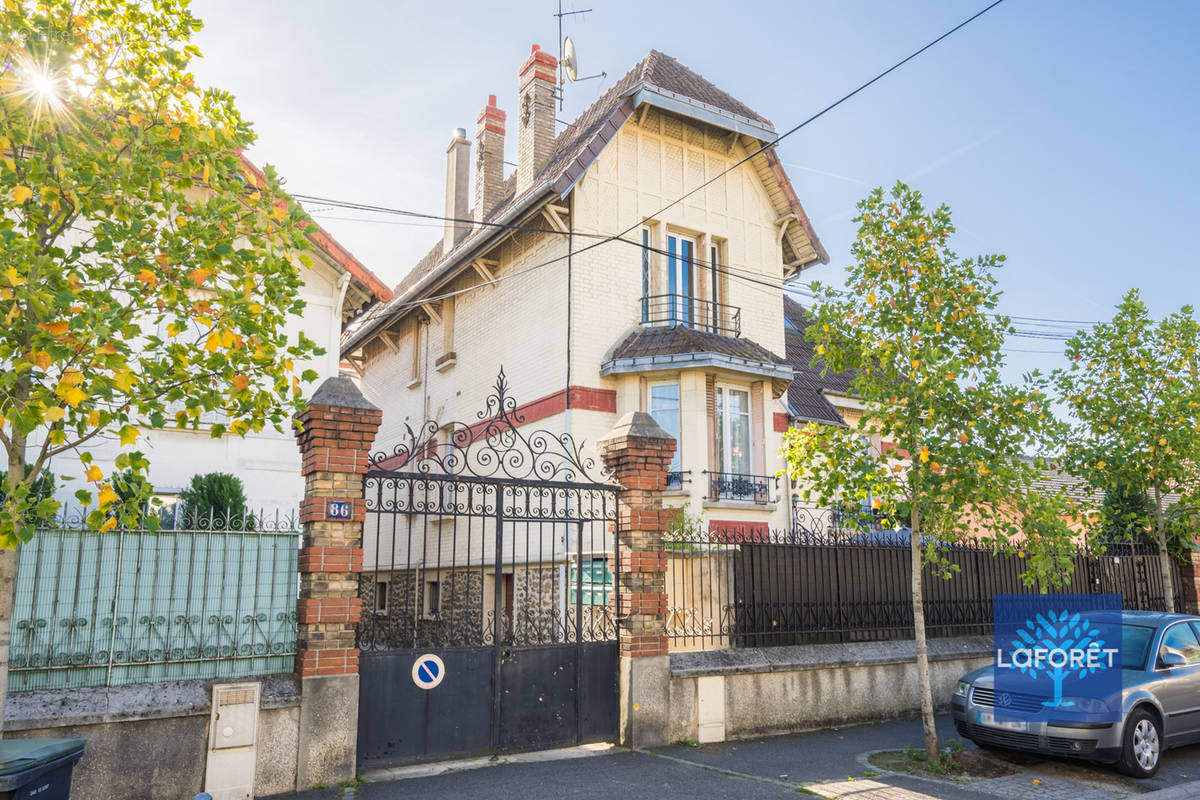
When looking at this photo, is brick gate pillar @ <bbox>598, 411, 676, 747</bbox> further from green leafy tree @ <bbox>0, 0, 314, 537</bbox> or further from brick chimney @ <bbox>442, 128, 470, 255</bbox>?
brick chimney @ <bbox>442, 128, 470, 255</bbox>

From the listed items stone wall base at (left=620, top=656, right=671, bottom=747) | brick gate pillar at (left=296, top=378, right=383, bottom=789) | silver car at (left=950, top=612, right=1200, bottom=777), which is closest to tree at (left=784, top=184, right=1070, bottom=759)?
silver car at (left=950, top=612, right=1200, bottom=777)

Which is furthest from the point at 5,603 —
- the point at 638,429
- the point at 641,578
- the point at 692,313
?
the point at 692,313

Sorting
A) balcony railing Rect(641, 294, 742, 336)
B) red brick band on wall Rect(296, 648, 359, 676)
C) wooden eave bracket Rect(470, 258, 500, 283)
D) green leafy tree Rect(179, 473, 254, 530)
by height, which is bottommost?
red brick band on wall Rect(296, 648, 359, 676)

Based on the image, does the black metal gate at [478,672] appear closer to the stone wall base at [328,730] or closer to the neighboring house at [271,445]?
the stone wall base at [328,730]

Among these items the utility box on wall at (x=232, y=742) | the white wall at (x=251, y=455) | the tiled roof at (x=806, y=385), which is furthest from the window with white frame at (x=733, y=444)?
the utility box on wall at (x=232, y=742)

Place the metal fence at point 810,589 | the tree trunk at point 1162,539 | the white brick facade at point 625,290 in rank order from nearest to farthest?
the metal fence at point 810,589 < the tree trunk at point 1162,539 < the white brick facade at point 625,290

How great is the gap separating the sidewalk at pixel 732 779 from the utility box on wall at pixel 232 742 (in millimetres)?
393

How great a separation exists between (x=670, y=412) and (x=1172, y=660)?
30.1 ft

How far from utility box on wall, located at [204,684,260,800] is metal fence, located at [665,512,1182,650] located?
4654 mm

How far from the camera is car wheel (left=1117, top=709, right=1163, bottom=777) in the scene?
318 inches

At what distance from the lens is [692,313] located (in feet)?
58.6

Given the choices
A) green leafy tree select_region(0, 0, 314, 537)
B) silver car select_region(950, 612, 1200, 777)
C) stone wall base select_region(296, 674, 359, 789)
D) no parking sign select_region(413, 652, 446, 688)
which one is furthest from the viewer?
silver car select_region(950, 612, 1200, 777)

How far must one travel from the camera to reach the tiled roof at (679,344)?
1616 centimetres

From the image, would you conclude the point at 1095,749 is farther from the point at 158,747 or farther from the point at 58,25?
the point at 58,25
